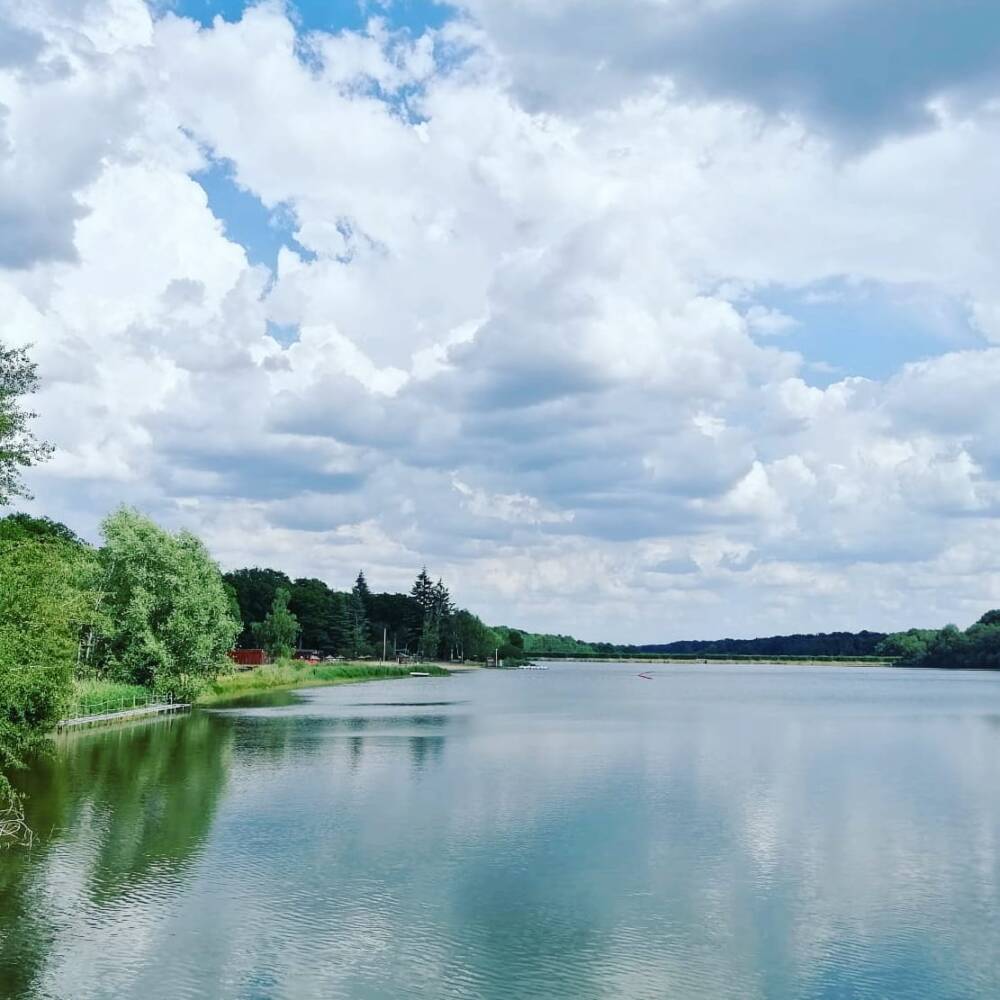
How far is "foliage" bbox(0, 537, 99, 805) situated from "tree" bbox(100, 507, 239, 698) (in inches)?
1270

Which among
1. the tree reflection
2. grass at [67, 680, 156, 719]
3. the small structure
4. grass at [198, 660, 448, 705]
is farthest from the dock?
the small structure

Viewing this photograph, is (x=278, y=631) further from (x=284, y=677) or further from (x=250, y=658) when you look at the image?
(x=284, y=677)

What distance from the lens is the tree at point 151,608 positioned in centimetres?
7906

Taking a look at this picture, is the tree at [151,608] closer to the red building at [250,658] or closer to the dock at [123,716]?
the dock at [123,716]

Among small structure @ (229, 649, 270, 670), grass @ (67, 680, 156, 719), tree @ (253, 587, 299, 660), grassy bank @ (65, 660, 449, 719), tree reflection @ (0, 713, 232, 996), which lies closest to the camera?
tree reflection @ (0, 713, 232, 996)

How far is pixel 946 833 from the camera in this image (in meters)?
36.6

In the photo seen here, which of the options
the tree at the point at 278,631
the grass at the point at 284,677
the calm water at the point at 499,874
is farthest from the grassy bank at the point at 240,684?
the tree at the point at 278,631

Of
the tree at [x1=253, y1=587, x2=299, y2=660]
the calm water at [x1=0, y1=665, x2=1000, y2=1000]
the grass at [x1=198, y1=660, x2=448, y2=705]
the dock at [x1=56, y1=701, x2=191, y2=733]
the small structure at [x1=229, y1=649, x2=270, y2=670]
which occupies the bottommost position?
the calm water at [x1=0, y1=665, x2=1000, y2=1000]

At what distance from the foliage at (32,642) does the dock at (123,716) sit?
15.7 m

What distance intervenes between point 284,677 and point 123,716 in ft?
197

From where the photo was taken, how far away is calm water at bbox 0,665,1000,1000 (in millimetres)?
21375

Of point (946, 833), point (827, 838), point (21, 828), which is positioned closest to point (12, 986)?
point (21, 828)

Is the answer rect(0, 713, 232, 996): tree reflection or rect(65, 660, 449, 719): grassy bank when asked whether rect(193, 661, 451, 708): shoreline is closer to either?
rect(65, 660, 449, 719): grassy bank

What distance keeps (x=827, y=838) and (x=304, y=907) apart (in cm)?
1812
